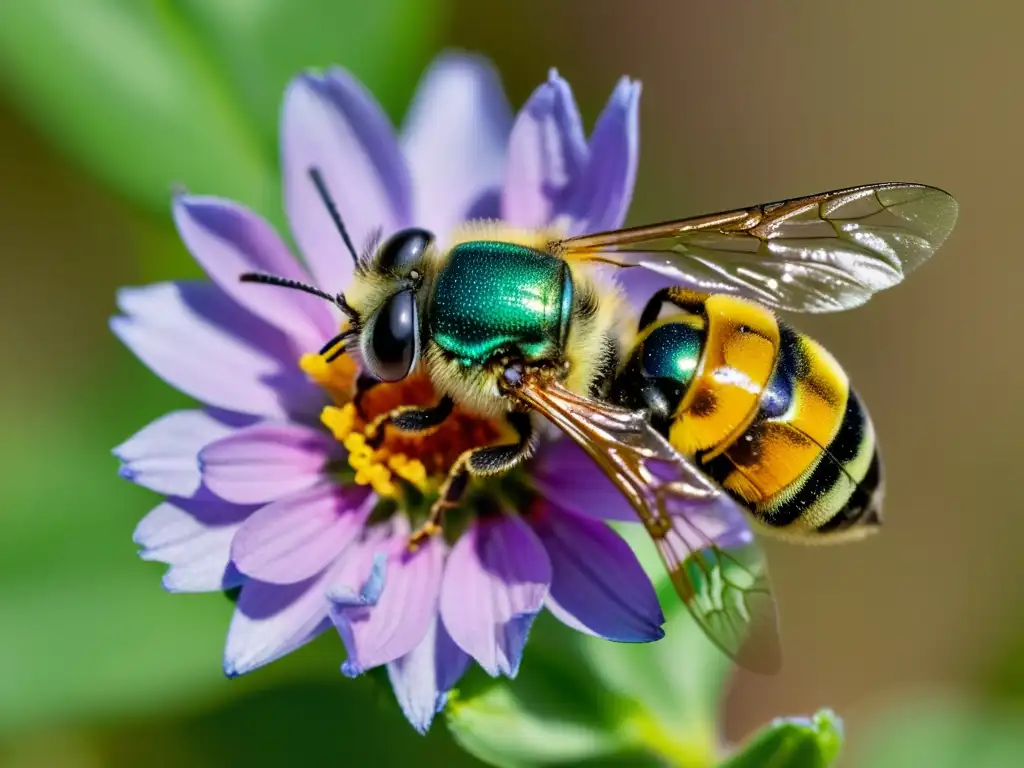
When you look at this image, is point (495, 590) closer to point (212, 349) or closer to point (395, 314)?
point (395, 314)

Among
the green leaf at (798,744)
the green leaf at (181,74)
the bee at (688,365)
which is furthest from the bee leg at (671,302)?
the green leaf at (181,74)

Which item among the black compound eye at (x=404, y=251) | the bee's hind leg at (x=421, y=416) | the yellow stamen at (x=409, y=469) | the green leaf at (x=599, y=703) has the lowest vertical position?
the green leaf at (x=599, y=703)

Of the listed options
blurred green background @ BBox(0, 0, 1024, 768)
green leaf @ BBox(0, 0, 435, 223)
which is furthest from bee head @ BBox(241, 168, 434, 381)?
green leaf @ BBox(0, 0, 435, 223)

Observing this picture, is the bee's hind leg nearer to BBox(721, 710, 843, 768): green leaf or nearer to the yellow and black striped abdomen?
the yellow and black striped abdomen

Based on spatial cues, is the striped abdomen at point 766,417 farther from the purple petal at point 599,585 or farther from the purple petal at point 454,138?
the purple petal at point 454,138

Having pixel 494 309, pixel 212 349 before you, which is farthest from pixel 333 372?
pixel 494 309

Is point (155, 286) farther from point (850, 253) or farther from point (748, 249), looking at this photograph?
point (850, 253)
